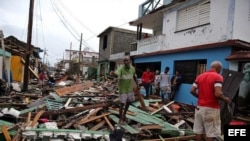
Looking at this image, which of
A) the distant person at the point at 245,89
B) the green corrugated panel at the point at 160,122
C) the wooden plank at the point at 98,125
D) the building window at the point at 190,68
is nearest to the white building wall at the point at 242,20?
the distant person at the point at 245,89

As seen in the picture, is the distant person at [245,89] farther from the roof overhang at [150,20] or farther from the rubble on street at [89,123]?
the roof overhang at [150,20]

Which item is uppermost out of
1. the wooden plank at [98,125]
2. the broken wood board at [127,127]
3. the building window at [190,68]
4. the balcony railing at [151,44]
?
the balcony railing at [151,44]

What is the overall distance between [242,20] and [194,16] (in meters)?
2.85

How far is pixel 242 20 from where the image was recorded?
11305 millimetres

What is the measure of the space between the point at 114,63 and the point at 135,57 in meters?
9.34

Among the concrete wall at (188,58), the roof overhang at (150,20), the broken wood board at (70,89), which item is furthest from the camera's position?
the roof overhang at (150,20)

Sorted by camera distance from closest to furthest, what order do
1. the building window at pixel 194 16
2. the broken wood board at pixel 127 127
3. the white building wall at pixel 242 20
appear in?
the broken wood board at pixel 127 127, the white building wall at pixel 242 20, the building window at pixel 194 16

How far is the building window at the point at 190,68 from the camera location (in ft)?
42.8

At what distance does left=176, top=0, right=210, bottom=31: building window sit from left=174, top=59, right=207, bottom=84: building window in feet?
5.89

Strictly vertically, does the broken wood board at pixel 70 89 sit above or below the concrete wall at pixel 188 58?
below

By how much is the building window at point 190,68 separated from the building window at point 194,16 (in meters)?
1.80

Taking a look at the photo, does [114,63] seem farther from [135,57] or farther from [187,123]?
[187,123]

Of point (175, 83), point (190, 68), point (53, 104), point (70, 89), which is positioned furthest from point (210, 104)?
point (70, 89)

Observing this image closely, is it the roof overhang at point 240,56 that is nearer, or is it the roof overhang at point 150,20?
the roof overhang at point 240,56
